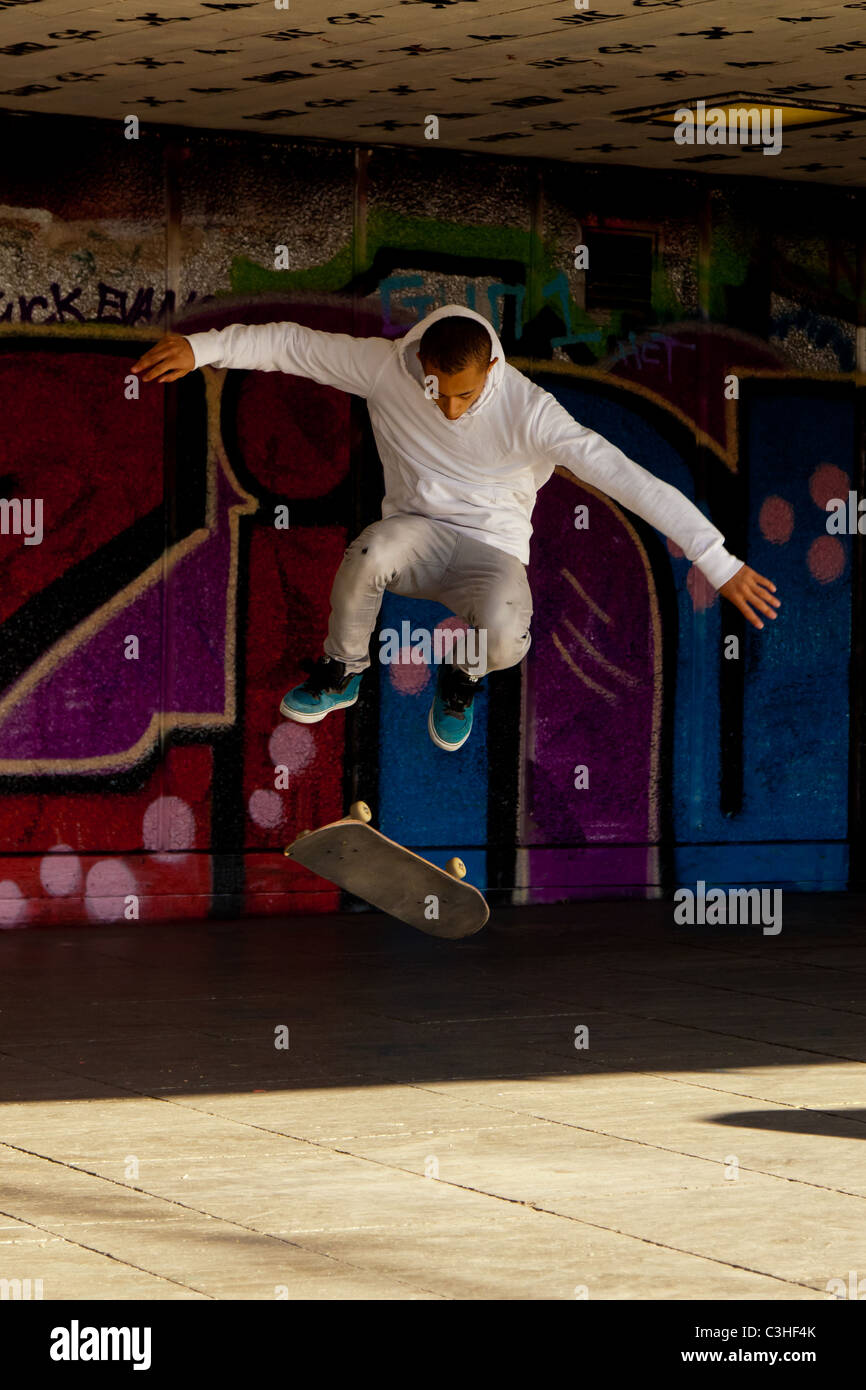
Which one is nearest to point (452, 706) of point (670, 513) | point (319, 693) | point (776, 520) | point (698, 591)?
point (319, 693)

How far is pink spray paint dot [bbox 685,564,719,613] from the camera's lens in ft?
47.1

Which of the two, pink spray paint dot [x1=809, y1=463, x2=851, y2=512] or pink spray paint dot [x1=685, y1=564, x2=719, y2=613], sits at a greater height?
pink spray paint dot [x1=809, y1=463, x2=851, y2=512]

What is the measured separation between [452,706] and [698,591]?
5.68 meters

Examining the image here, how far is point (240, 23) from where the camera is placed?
10.2 m

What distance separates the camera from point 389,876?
9391 mm

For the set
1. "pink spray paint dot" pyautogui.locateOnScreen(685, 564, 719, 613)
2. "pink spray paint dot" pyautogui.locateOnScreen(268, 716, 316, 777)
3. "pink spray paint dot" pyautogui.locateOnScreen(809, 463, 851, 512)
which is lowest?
"pink spray paint dot" pyautogui.locateOnScreen(268, 716, 316, 777)

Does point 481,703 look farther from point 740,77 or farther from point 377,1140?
point 377,1140

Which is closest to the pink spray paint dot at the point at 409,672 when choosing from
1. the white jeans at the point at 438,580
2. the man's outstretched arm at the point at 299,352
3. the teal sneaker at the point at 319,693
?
the teal sneaker at the point at 319,693

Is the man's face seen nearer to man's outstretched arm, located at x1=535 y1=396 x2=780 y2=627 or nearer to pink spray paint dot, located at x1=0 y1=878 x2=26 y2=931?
man's outstretched arm, located at x1=535 y1=396 x2=780 y2=627

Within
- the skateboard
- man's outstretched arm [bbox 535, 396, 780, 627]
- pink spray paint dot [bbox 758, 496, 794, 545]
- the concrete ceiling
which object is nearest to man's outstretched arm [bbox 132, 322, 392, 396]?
man's outstretched arm [bbox 535, 396, 780, 627]

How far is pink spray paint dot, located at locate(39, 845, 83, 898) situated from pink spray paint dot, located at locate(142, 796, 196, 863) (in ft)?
1.48

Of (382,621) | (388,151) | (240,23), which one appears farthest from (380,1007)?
(388,151)

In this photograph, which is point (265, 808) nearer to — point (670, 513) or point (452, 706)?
point (452, 706)

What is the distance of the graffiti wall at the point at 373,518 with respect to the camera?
12672 millimetres
